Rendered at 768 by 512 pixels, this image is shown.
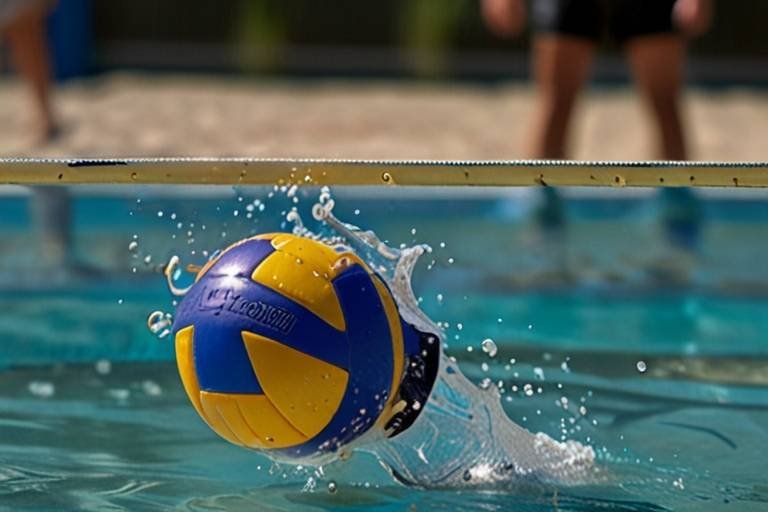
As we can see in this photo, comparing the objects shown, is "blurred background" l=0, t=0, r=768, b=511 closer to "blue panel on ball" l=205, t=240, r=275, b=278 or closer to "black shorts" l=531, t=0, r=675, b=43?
"blue panel on ball" l=205, t=240, r=275, b=278

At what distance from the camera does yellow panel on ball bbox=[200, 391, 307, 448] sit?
2967mm

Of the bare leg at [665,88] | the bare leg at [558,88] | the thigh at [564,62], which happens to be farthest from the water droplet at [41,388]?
Answer: the bare leg at [665,88]

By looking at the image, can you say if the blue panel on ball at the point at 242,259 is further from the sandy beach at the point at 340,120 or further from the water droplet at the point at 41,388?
the sandy beach at the point at 340,120

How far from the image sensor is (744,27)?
41.9 feet

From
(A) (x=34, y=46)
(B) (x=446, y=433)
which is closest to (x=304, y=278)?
(B) (x=446, y=433)

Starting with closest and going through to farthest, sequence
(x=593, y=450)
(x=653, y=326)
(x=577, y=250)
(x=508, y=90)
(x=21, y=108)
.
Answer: (x=593, y=450) < (x=653, y=326) < (x=577, y=250) < (x=21, y=108) < (x=508, y=90)

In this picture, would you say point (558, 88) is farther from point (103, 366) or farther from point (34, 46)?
point (34, 46)

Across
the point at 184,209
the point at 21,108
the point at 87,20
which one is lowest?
the point at 184,209

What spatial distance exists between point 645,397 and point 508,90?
747cm

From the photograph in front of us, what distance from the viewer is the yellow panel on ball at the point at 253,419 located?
2967 mm

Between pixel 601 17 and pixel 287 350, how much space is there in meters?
3.38

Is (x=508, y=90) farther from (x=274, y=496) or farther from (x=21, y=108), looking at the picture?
(x=274, y=496)

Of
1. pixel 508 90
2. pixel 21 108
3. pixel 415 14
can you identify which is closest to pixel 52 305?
pixel 21 108

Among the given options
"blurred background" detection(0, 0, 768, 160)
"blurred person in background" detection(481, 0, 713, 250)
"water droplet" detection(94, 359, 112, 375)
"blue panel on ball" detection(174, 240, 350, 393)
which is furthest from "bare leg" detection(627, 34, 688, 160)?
"blue panel on ball" detection(174, 240, 350, 393)
